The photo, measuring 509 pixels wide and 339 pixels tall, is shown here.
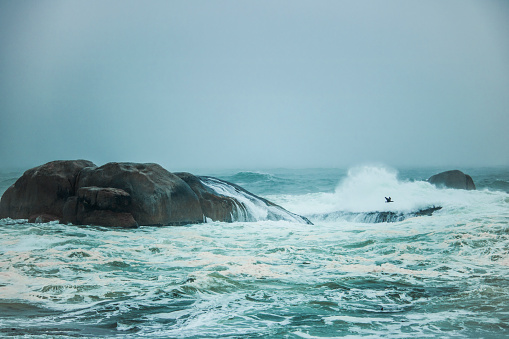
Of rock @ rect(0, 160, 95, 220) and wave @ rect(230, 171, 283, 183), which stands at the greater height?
rock @ rect(0, 160, 95, 220)

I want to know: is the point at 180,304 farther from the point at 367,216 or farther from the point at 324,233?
the point at 367,216

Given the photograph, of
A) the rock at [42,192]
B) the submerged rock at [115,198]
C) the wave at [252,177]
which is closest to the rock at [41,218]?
the submerged rock at [115,198]

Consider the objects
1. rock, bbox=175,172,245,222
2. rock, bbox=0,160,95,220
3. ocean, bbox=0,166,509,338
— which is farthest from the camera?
rock, bbox=175,172,245,222

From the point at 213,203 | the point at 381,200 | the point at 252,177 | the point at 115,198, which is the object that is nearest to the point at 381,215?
the point at 381,200

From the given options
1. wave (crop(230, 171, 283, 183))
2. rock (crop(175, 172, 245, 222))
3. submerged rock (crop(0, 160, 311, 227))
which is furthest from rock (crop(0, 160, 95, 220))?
wave (crop(230, 171, 283, 183))

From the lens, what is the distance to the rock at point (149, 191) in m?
10.6

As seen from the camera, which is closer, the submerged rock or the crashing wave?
the submerged rock

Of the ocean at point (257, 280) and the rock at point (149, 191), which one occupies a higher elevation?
the rock at point (149, 191)

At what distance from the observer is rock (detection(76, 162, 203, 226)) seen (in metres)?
10.6

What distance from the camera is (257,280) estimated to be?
19.0 ft

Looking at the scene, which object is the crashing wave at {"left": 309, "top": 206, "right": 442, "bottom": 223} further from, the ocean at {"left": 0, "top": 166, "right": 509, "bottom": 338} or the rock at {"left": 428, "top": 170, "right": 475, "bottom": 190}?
the rock at {"left": 428, "top": 170, "right": 475, "bottom": 190}

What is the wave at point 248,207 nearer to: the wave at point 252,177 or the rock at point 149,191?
the rock at point 149,191

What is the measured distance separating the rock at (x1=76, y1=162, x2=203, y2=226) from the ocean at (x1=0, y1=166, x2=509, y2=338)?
0.48 metres

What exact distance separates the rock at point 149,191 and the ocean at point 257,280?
0.48 m
